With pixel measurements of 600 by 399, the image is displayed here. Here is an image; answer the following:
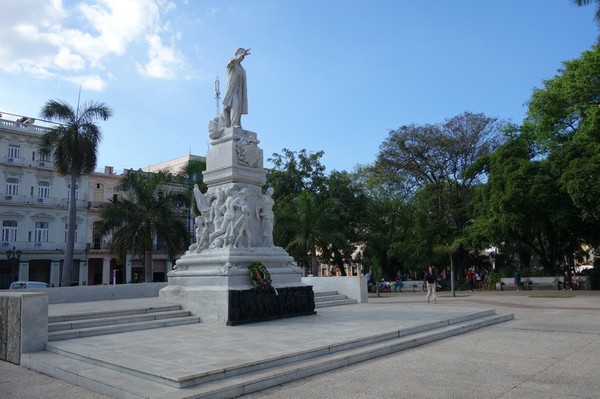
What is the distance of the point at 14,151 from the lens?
4028 cm

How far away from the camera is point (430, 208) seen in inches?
1344

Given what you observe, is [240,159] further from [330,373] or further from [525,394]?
[525,394]

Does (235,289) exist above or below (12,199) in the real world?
below

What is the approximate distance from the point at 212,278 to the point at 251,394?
591cm

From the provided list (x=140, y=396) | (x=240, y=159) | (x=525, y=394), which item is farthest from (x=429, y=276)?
(x=140, y=396)

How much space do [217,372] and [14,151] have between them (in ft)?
136

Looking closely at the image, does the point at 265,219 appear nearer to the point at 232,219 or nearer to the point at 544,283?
the point at 232,219

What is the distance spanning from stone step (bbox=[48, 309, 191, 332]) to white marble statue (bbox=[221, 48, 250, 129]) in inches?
210

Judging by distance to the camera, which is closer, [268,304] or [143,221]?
[268,304]

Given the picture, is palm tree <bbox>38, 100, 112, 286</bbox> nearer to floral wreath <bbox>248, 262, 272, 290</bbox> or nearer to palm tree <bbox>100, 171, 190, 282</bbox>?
palm tree <bbox>100, 171, 190, 282</bbox>

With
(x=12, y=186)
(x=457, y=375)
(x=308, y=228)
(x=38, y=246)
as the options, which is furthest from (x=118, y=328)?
(x=12, y=186)

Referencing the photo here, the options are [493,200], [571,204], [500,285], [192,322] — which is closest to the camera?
[192,322]

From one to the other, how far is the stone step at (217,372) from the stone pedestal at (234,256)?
3.55 m

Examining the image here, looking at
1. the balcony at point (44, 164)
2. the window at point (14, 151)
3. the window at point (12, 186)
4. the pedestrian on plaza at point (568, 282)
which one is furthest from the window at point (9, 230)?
the pedestrian on plaza at point (568, 282)
